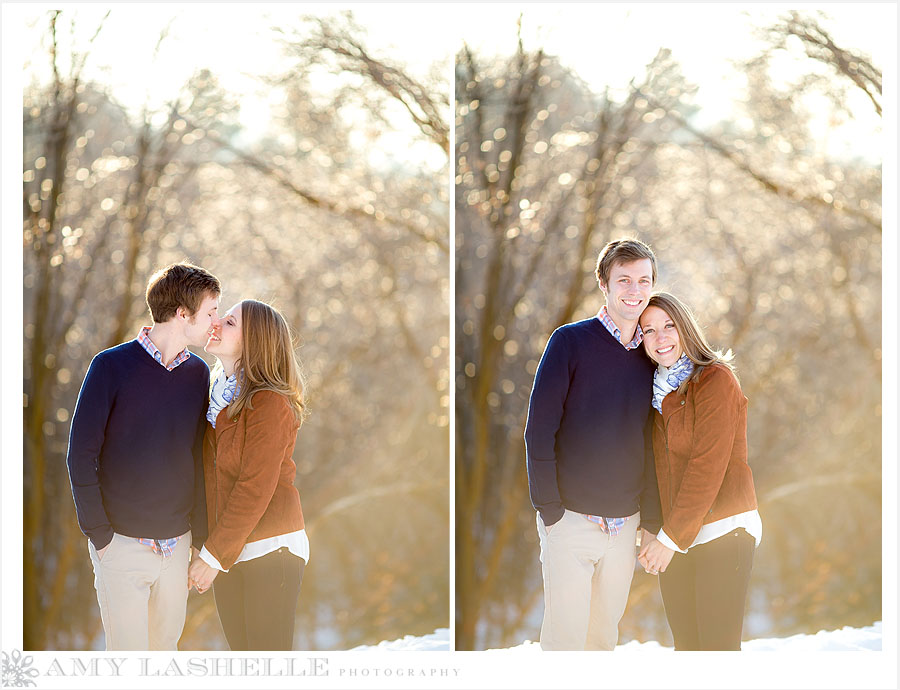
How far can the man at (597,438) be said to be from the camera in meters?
2.74

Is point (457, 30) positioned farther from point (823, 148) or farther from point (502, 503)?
point (502, 503)

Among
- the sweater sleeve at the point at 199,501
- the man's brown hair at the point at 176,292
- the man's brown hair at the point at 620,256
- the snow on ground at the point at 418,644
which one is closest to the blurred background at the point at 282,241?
the snow on ground at the point at 418,644

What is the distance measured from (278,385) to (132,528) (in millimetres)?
661

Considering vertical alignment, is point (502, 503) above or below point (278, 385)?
below

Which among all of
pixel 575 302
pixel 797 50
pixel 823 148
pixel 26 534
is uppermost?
pixel 797 50

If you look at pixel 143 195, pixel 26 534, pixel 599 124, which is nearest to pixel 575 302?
pixel 599 124

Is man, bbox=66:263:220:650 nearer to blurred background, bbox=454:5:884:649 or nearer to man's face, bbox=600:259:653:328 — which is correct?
blurred background, bbox=454:5:884:649

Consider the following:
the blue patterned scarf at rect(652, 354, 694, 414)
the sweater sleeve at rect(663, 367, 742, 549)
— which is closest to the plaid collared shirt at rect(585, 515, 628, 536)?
the sweater sleeve at rect(663, 367, 742, 549)

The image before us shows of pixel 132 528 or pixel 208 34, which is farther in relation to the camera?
pixel 208 34

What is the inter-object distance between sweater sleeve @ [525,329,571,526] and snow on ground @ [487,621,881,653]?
0.91m

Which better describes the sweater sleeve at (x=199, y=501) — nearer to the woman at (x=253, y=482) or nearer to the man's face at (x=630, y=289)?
the woman at (x=253, y=482)

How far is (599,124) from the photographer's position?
334 centimetres

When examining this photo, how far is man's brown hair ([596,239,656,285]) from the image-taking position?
276cm

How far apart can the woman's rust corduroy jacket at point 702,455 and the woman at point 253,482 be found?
123 centimetres
